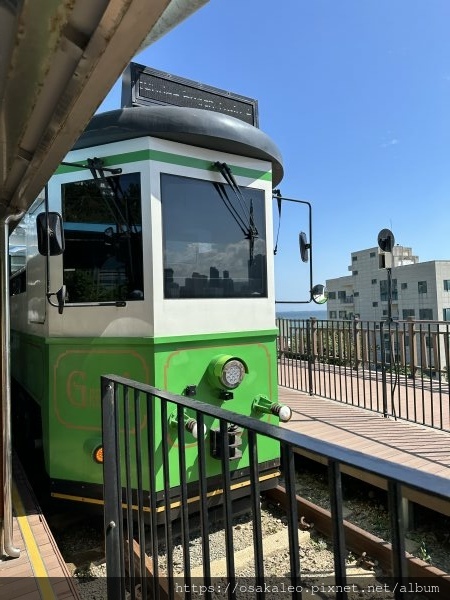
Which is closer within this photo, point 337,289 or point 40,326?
point 40,326

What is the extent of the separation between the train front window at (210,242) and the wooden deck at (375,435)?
4.80 feet

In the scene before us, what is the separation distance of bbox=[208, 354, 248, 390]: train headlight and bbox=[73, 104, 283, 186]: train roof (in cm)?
154

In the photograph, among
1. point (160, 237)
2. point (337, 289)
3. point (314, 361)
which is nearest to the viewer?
point (160, 237)

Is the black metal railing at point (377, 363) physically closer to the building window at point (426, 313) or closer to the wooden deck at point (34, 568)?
the wooden deck at point (34, 568)

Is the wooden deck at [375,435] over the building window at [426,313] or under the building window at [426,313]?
under

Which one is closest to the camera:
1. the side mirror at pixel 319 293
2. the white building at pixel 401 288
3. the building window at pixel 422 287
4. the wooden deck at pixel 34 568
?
the wooden deck at pixel 34 568

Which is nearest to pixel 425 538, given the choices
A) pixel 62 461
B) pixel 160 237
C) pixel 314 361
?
pixel 62 461

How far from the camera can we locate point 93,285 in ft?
9.79

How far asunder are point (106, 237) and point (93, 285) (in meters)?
0.35

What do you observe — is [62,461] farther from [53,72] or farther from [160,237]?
[53,72]

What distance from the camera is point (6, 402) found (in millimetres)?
2518

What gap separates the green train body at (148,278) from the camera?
112 inches

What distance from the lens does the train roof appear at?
280 centimetres

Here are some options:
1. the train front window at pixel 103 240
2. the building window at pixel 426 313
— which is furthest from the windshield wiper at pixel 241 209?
the building window at pixel 426 313
